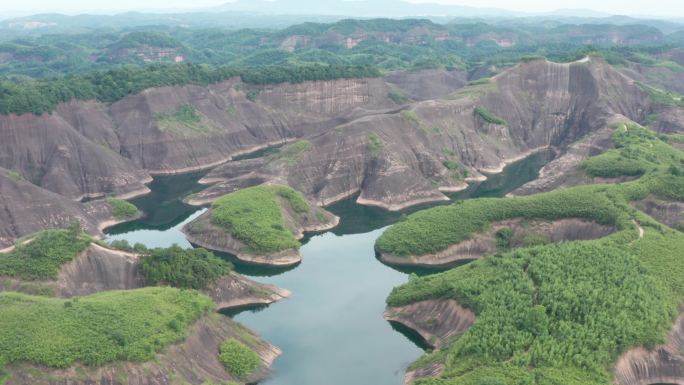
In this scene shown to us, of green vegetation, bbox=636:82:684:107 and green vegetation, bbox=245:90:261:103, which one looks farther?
green vegetation, bbox=245:90:261:103

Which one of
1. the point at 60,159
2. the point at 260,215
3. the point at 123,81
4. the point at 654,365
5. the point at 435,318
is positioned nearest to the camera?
the point at 654,365

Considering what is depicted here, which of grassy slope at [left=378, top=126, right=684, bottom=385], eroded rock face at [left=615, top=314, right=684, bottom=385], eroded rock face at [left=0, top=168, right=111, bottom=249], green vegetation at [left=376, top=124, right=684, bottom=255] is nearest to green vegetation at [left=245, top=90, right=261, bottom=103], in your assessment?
eroded rock face at [left=0, top=168, right=111, bottom=249]

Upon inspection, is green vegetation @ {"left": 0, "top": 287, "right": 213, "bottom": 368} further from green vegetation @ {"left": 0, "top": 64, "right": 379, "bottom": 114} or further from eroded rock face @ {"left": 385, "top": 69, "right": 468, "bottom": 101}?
eroded rock face @ {"left": 385, "top": 69, "right": 468, "bottom": 101}

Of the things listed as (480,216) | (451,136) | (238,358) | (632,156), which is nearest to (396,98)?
(451,136)

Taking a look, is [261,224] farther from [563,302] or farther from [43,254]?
[563,302]

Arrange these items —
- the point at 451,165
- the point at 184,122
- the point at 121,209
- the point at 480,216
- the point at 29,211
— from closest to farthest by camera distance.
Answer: the point at 480,216 → the point at 29,211 → the point at 121,209 → the point at 451,165 → the point at 184,122

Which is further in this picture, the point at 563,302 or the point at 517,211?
the point at 517,211
